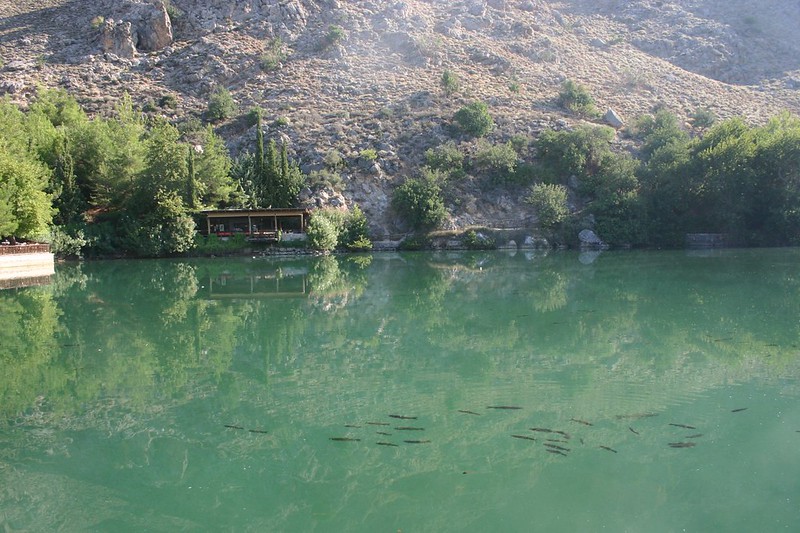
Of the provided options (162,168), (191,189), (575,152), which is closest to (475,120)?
(575,152)

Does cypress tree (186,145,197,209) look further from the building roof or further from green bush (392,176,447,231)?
green bush (392,176,447,231)

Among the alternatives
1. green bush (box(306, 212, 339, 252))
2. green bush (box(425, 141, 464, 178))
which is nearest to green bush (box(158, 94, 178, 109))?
green bush (box(306, 212, 339, 252))

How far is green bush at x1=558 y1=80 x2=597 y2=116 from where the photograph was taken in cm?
6122

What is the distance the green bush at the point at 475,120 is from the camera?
2259 inches

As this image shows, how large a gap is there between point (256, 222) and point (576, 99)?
36569mm

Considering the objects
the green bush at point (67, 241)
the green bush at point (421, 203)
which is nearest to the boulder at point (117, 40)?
the green bush at point (67, 241)

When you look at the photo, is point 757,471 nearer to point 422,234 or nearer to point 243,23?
point 422,234

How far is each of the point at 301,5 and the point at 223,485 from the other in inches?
3038

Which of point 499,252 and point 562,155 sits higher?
point 562,155

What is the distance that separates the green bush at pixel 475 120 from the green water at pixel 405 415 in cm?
3937

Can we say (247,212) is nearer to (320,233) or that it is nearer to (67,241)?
(320,233)

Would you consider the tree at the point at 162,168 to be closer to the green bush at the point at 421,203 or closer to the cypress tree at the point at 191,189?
the cypress tree at the point at 191,189

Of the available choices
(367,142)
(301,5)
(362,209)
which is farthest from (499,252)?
(301,5)

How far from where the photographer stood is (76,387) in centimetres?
1143
